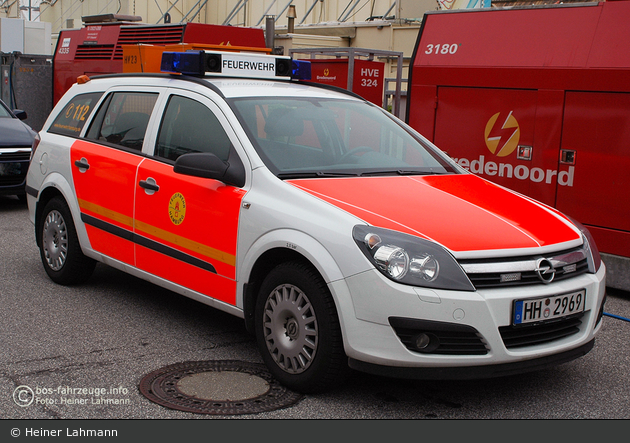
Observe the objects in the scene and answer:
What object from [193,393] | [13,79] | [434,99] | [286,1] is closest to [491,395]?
[193,393]

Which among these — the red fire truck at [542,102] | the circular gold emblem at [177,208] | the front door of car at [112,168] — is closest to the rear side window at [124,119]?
the front door of car at [112,168]

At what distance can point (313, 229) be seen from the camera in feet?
12.6

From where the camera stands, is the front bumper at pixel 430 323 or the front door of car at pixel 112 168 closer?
the front bumper at pixel 430 323

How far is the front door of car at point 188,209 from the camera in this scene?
4402mm

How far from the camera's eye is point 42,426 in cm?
353

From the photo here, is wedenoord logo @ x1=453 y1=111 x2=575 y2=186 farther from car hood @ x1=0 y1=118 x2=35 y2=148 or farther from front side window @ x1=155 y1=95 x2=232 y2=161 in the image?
car hood @ x1=0 y1=118 x2=35 y2=148

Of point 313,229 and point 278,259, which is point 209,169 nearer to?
point 278,259

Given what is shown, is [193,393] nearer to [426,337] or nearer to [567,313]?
[426,337]

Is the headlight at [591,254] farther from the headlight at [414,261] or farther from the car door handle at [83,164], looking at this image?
the car door handle at [83,164]

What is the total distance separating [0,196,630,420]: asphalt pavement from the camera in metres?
3.82

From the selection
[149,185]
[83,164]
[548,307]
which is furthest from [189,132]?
[548,307]

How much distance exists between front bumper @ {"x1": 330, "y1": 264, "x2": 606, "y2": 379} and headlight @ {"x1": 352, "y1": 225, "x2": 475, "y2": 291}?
42 mm

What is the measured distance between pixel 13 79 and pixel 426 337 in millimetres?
15915

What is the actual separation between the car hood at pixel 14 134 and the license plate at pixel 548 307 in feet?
26.9
